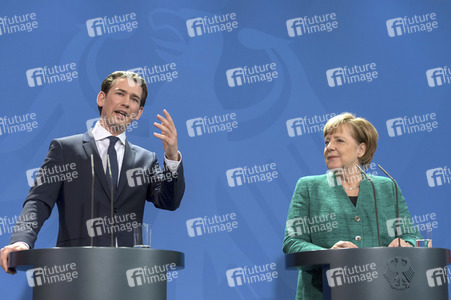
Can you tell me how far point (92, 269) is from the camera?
1.68 m

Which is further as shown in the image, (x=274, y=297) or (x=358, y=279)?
(x=274, y=297)

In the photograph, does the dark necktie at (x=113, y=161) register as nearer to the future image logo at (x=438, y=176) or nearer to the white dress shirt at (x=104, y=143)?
the white dress shirt at (x=104, y=143)

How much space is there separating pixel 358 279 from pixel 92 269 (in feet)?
3.00

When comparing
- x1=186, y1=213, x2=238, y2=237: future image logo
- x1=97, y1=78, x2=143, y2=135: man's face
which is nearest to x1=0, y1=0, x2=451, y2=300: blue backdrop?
x1=186, y1=213, x2=238, y2=237: future image logo

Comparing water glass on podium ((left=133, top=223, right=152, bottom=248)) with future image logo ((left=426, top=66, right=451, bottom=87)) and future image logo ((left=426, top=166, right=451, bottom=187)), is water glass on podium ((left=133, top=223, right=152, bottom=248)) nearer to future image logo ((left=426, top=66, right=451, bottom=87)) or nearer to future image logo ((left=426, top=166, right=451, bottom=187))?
future image logo ((left=426, top=166, right=451, bottom=187))

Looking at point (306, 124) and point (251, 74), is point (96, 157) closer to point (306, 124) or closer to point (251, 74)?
point (251, 74)

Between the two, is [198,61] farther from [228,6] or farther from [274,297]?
[274,297]

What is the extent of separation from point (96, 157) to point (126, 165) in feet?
0.45

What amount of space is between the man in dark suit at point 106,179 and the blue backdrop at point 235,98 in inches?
32.7

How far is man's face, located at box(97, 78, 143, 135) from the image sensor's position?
256 cm

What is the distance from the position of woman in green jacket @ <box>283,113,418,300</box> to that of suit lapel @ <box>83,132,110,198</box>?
2.80 feet

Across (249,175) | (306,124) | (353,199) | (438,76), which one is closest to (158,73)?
(249,175)

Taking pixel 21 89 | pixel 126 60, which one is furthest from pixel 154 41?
pixel 21 89

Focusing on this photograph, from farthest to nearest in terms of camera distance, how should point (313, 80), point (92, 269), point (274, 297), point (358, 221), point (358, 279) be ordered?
1. point (313, 80)
2. point (274, 297)
3. point (358, 221)
4. point (358, 279)
5. point (92, 269)
